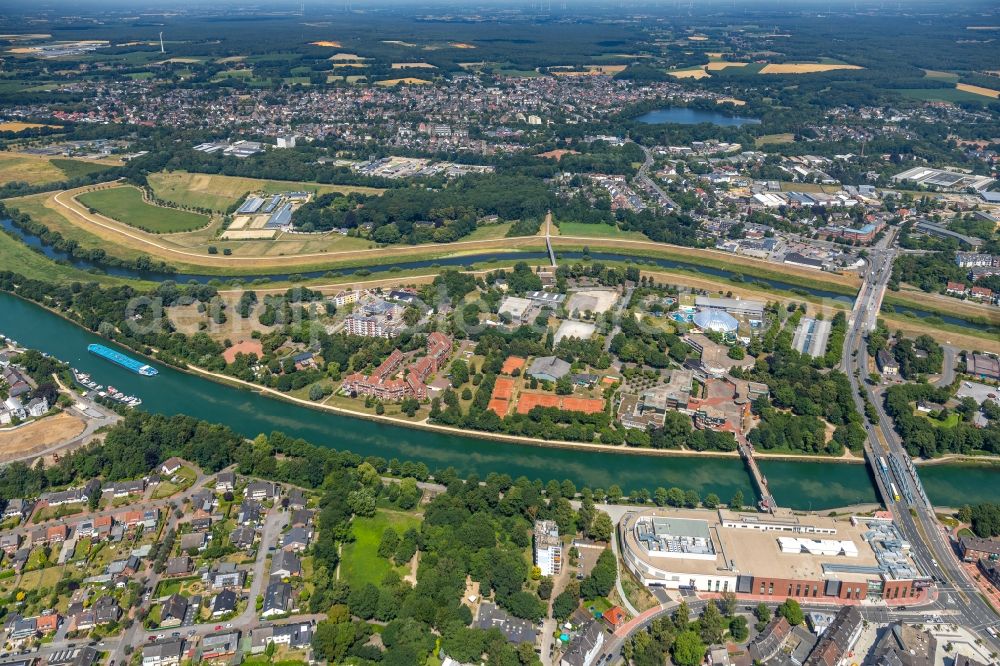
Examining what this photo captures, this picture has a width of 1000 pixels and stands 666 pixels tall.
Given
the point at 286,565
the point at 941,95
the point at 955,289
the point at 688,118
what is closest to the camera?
the point at 286,565

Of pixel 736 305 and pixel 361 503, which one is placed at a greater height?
pixel 736 305

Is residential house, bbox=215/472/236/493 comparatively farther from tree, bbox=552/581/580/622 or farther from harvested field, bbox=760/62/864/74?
harvested field, bbox=760/62/864/74

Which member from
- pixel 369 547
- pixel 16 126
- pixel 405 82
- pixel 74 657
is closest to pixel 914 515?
pixel 369 547

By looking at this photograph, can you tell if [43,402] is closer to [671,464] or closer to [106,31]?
[671,464]

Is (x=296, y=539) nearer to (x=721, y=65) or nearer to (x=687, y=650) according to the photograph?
(x=687, y=650)

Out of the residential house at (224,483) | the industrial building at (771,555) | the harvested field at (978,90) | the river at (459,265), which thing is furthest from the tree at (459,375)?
the harvested field at (978,90)

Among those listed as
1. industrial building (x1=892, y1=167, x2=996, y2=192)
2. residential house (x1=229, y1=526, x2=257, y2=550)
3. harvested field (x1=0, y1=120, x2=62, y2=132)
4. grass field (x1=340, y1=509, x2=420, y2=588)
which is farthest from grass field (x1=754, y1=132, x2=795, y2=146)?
harvested field (x1=0, y1=120, x2=62, y2=132)
